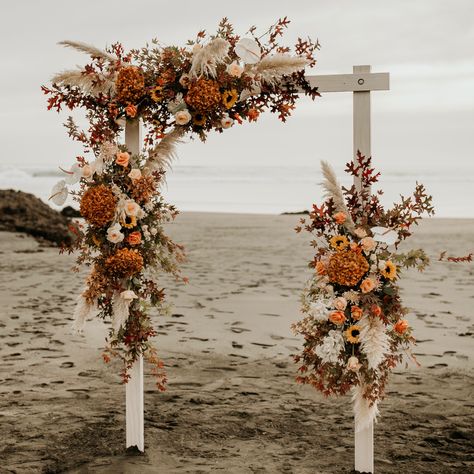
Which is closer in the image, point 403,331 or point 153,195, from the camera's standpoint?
point 403,331

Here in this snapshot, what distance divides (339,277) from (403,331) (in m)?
0.48

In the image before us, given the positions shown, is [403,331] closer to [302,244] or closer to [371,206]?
[371,206]

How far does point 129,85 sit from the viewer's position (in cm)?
451

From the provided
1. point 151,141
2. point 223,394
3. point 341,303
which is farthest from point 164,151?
point 223,394

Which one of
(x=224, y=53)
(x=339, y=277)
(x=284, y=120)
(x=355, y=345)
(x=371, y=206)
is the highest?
(x=224, y=53)

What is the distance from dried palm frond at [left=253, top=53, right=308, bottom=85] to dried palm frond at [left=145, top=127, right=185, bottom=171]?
59 cm

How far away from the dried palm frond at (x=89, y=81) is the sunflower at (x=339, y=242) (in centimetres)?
160

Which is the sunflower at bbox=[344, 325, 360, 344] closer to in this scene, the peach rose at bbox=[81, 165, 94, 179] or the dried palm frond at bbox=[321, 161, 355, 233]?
the dried palm frond at bbox=[321, 161, 355, 233]

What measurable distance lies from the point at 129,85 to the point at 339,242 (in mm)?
1529

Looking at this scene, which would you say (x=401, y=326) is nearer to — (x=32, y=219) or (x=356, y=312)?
(x=356, y=312)

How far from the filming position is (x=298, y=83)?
4523mm

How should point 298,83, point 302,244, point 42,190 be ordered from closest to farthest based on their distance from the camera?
1. point 298,83
2. point 302,244
3. point 42,190

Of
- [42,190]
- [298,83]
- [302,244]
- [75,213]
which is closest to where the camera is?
[298,83]

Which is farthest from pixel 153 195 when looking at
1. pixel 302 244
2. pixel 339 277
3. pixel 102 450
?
pixel 302 244
